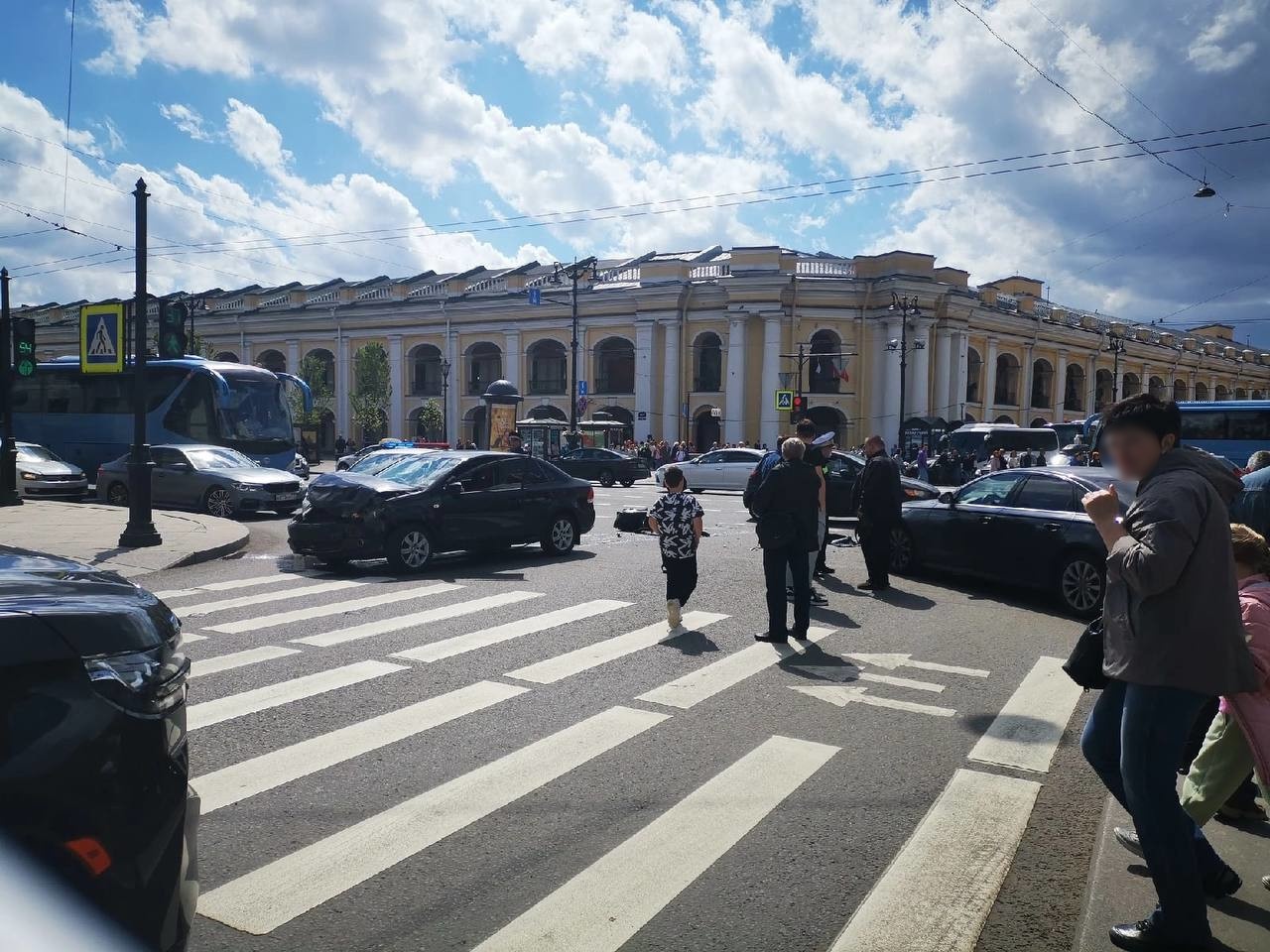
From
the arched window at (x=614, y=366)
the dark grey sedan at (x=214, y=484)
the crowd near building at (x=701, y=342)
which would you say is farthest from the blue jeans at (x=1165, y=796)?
the arched window at (x=614, y=366)

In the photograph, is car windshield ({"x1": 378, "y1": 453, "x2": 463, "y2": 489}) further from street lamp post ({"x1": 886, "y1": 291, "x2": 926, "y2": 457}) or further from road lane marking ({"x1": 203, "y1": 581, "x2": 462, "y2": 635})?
street lamp post ({"x1": 886, "y1": 291, "x2": 926, "y2": 457})

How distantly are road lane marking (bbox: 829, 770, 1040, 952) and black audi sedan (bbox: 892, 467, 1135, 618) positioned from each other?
5.06 m

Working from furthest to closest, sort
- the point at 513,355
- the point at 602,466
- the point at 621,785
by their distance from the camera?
1. the point at 513,355
2. the point at 602,466
3. the point at 621,785

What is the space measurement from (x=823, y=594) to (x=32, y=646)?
915cm

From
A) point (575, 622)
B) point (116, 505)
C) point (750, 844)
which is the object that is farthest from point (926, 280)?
point (750, 844)

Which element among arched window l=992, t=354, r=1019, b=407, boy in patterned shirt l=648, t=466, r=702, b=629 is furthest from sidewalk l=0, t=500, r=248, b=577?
arched window l=992, t=354, r=1019, b=407

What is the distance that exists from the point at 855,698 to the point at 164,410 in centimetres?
2209

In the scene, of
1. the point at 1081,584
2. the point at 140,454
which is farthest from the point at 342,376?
the point at 1081,584

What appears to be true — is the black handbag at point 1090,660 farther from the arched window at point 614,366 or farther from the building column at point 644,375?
the arched window at point 614,366

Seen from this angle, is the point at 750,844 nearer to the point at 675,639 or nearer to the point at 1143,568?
the point at 1143,568

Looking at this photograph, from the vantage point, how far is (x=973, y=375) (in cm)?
5375

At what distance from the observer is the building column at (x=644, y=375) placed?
50.0 meters

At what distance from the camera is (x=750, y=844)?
13.2 feet

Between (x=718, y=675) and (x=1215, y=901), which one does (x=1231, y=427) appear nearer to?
(x=718, y=675)
